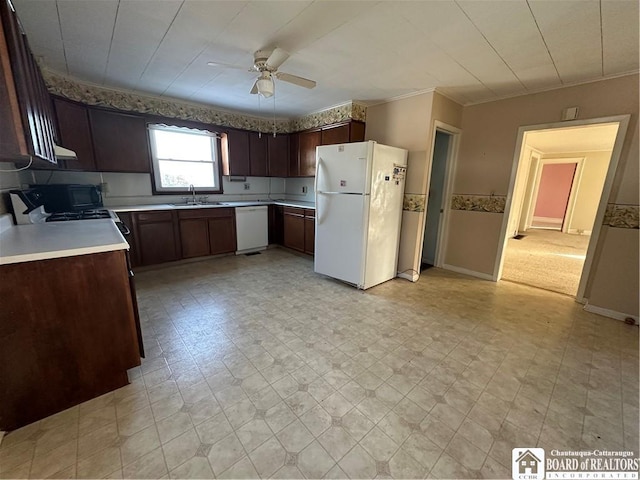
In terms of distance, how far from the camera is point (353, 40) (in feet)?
6.73

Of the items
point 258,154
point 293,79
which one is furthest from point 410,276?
point 258,154

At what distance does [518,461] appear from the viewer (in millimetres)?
1258

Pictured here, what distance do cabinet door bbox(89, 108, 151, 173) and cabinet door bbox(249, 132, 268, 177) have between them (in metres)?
1.60

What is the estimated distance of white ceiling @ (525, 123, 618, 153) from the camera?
4.32m

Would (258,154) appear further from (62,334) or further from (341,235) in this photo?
(62,334)

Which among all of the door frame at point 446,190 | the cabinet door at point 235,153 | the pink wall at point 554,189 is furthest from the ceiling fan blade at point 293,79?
the pink wall at point 554,189

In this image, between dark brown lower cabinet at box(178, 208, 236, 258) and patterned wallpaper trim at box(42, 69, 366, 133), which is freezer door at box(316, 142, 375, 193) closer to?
patterned wallpaper trim at box(42, 69, 366, 133)

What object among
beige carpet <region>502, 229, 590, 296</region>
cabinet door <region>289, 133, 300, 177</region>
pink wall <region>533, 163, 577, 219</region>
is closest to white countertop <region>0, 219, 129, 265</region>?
cabinet door <region>289, 133, 300, 177</region>

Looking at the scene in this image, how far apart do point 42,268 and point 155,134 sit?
324 cm

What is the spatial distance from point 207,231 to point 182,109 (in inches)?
73.5

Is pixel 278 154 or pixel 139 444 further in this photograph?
pixel 278 154

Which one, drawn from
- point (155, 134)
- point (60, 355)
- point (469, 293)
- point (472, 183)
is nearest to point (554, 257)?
point (472, 183)

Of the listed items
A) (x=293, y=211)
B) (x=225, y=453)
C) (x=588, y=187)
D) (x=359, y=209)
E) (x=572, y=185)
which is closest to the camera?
(x=225, y=453)

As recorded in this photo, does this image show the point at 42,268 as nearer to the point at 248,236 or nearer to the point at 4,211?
the point at 4,211
